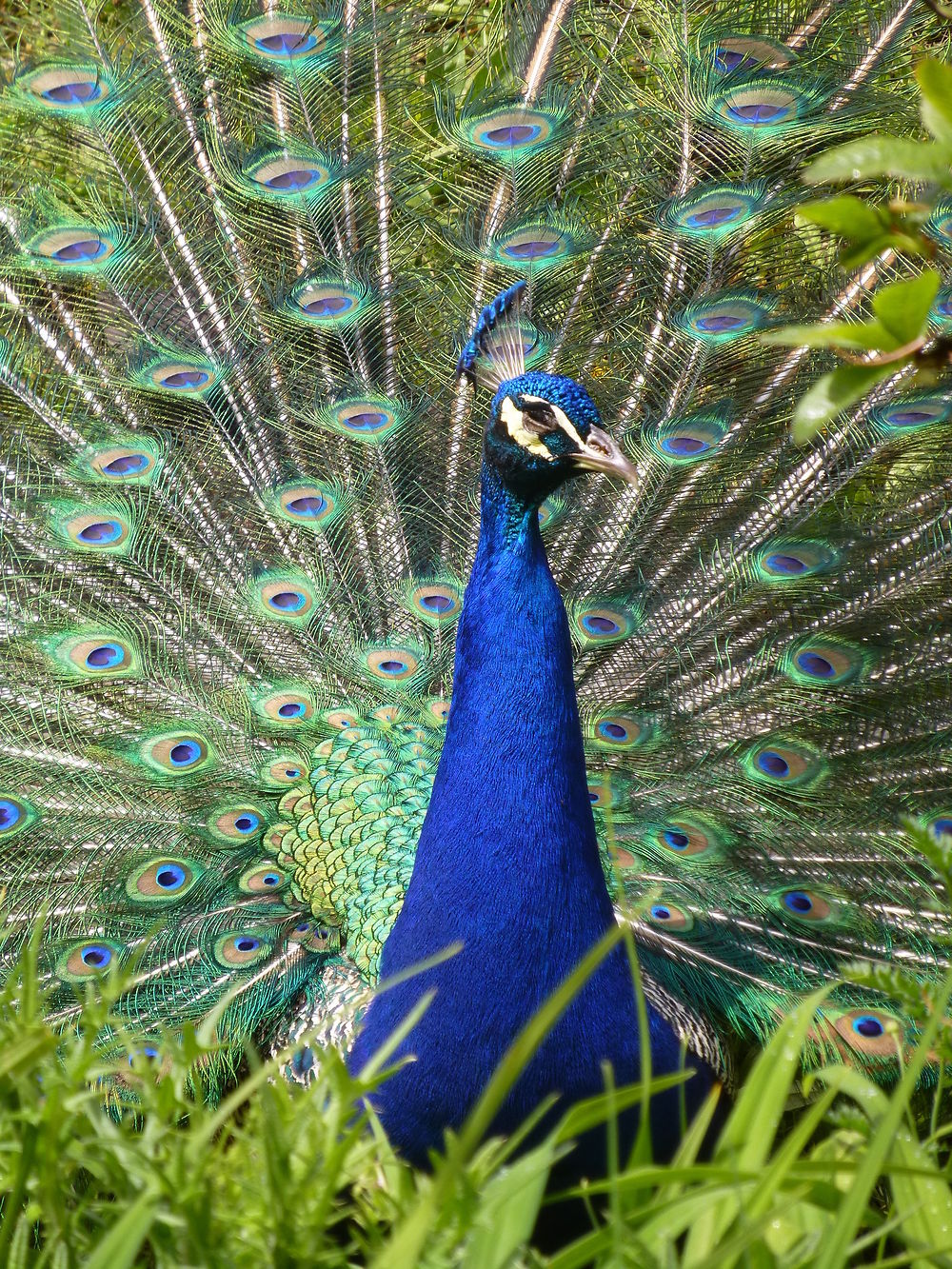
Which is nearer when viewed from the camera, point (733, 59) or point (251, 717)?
point (733, 59)

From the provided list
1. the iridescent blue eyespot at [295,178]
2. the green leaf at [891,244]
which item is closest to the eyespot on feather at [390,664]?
the iridescent blue eyespot at [295,178]

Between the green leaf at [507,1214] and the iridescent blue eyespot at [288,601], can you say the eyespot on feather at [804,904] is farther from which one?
the green leaf at [507,1214]

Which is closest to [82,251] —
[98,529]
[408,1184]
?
[98,529]

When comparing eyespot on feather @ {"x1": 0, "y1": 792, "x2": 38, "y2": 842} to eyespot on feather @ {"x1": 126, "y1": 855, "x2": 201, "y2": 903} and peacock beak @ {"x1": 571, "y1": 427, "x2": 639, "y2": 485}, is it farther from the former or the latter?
peacock beak @ {"x1": 571, "y1": 427, "x2": 639, "y2": 485}

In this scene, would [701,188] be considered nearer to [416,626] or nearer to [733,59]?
[733,59]

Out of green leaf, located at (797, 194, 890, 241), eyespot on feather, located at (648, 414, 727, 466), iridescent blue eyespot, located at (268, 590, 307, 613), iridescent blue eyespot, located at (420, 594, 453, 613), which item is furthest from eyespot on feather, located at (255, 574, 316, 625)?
green leaf, located at (797, 194, 890, 241)

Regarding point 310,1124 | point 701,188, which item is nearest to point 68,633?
point 701,188
